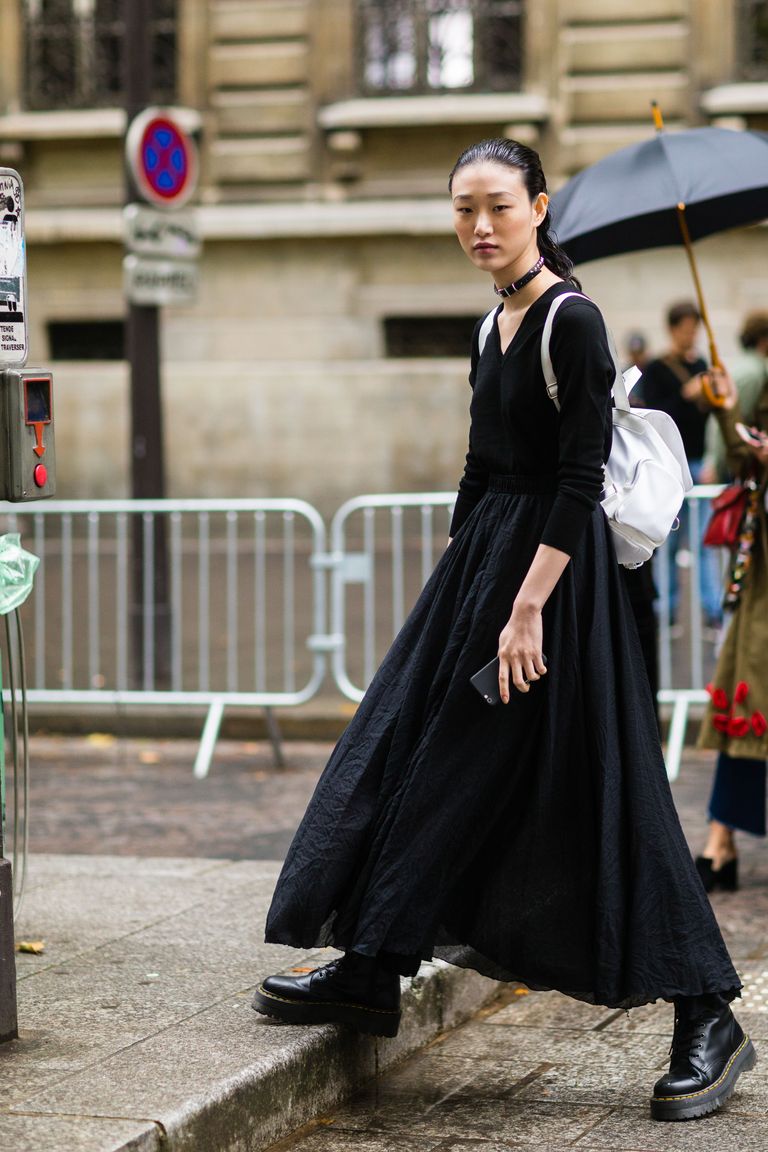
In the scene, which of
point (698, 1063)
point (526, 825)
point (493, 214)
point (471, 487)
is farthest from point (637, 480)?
point (698, 1063)

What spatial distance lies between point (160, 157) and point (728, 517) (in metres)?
4.88

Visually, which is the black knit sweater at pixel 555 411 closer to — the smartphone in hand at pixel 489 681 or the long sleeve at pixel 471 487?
the long sleeve at pixel 471 487

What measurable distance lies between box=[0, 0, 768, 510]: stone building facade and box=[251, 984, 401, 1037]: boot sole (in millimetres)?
12923

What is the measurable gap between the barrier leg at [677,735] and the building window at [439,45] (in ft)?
34.0

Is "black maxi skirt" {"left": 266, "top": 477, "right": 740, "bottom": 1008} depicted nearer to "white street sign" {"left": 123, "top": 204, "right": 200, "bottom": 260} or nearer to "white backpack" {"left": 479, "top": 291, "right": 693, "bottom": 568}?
"white backpack" {"left": 479, "top": 291, "right": 693, "bottom": 568}

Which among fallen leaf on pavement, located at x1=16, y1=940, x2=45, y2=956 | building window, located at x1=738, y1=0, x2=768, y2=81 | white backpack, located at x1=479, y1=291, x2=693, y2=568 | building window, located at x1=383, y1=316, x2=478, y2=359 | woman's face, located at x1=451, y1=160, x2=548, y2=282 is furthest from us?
building window, located at x1=383, y1=316, x2=478, y2=359

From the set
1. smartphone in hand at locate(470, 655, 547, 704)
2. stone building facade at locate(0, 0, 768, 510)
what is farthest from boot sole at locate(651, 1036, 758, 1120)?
stone building facade at locate(0, 0, 768, 510)

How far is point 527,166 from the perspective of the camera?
370 centimetres

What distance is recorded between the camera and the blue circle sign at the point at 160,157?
9.49 m

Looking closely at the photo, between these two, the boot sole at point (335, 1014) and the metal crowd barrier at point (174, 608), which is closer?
the boot sole at point (335, 1014)

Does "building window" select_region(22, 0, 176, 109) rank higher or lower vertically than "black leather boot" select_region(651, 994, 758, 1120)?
higher

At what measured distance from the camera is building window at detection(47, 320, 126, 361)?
1777 cm

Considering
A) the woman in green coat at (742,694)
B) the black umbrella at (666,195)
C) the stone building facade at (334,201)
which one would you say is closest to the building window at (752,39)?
the stone building facade at (334,201)

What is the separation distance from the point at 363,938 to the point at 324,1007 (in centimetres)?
28
